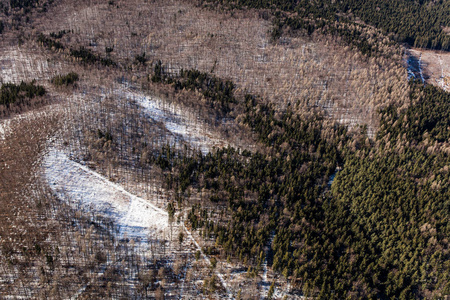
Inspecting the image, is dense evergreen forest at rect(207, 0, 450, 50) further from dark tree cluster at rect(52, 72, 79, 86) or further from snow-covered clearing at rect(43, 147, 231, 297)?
snow-covered clearing at rect(43, 147, 231, 297)

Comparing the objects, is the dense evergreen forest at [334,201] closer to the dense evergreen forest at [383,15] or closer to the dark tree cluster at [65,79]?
the dark tree cluster at [65,79]

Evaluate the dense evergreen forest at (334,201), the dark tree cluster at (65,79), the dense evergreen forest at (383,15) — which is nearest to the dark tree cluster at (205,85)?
the dense evergreen forest at (334,201)

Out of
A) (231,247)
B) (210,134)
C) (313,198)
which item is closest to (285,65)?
(210,134)

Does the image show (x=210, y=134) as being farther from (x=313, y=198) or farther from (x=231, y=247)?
(x=231, y=247)

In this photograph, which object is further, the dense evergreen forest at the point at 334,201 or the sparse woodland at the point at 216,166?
the dense evergreen forest at the point at 334,201

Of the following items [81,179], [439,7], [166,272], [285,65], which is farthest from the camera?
[439,7]

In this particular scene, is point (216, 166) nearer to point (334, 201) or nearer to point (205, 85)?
point (334, 201)
